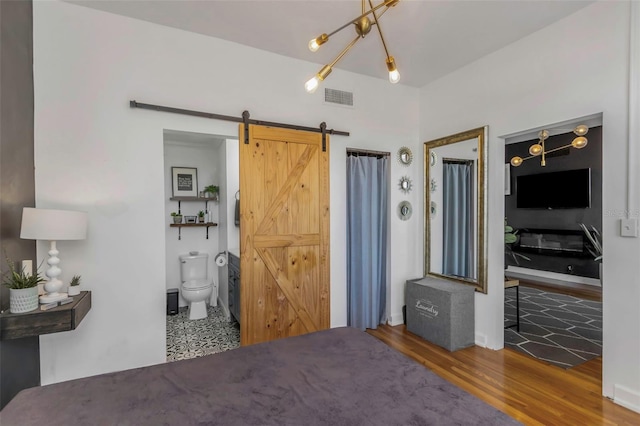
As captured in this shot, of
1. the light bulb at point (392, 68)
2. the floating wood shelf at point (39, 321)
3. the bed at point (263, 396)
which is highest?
the light bulb at point (392, 68)

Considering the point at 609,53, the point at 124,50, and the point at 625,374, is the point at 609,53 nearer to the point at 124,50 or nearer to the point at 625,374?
the point at 625,374

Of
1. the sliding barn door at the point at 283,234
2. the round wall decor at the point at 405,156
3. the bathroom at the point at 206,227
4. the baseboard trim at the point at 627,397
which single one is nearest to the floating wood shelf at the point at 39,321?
the sliding barn door at the point at 283,234

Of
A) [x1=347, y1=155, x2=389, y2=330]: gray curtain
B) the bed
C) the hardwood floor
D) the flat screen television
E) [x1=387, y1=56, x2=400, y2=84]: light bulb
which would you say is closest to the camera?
the bed

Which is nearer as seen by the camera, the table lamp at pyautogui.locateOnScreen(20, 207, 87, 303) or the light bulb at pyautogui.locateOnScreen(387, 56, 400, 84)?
the light bulb at pyautogui.locateOnScreen(387, 56, 400, 84)

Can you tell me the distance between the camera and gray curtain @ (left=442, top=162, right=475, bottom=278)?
331 cm

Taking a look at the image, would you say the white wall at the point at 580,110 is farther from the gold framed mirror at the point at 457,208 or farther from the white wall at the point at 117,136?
the white wall at the point at 117,136

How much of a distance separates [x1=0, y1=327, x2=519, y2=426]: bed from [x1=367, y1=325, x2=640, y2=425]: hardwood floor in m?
1.17

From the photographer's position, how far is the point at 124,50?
2.46 m

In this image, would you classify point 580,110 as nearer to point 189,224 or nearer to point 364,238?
point 364,238

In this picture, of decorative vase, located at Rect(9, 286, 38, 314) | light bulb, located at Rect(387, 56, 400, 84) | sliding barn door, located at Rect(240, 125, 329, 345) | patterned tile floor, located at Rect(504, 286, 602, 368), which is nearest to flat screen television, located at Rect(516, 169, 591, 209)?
patterned tile floor, located at Rect(504, 286, 602, 368)

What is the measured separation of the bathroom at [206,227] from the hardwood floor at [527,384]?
2.28m

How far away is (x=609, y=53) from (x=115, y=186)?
3874 mm

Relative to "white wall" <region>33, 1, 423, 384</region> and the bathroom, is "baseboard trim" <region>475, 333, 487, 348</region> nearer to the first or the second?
the bathroom

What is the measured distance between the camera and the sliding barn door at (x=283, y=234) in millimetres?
2852
